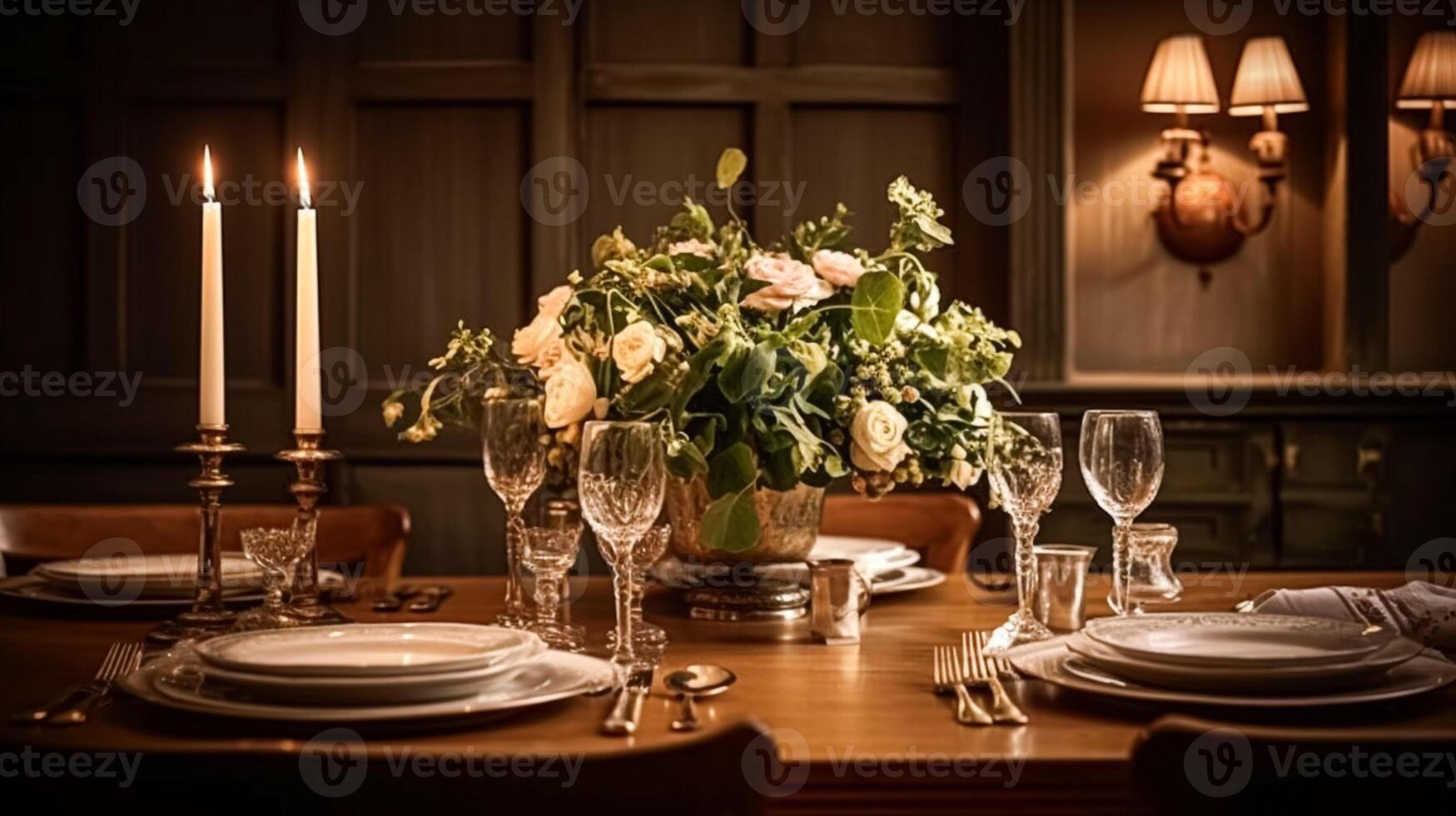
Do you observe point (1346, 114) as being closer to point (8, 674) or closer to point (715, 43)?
point (715, 43)

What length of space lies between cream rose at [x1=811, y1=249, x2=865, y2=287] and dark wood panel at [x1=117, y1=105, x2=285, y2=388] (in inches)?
85.0

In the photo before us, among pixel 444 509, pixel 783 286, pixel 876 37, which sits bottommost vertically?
pixel 444 509

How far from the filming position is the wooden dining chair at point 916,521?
245 cm

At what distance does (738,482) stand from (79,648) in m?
0.65

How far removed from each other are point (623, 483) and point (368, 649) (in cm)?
25

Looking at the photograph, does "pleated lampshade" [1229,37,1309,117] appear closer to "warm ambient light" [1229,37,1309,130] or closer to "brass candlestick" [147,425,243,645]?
"warm ambient light" [1229,37,1309,130]

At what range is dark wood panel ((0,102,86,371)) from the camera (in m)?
3.63

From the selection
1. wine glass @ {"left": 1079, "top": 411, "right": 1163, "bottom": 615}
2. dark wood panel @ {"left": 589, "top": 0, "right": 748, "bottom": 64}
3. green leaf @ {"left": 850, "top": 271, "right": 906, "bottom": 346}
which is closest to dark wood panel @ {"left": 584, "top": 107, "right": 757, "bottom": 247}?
dark wood panel @ {"left": 589, "top": 0, "right": 748, "bottom": 64}

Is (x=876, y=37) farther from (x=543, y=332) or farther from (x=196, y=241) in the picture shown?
(x=543, y=332)

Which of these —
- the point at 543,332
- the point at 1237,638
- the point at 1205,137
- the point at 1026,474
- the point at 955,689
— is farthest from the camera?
the point at 1205,137

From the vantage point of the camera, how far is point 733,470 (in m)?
1.64

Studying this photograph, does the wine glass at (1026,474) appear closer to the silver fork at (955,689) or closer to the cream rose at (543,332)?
the silver fork at (955,689)

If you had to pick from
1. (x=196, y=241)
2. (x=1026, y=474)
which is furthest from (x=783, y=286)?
(x=196, y=241)

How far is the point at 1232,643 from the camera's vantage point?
142 cm
